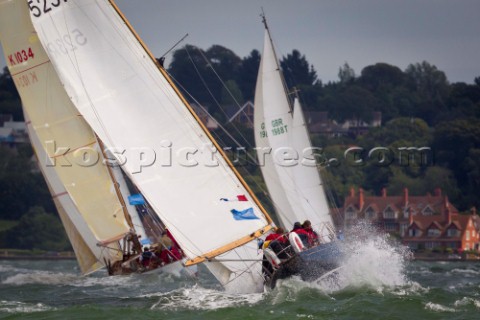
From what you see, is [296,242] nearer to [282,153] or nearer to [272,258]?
[272,258]

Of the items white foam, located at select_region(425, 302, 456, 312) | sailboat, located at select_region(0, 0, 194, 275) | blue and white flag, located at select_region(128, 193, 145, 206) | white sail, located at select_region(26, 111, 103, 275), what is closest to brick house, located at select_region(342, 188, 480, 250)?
white sail, located at select_region(26, 111, 103, 275)

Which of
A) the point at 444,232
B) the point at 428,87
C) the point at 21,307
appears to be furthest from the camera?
the point at 428,87

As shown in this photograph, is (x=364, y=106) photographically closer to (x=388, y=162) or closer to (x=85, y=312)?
(x=388, y=162)

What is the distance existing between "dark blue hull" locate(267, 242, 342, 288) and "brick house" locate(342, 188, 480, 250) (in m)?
44.0

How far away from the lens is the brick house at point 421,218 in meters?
71.1

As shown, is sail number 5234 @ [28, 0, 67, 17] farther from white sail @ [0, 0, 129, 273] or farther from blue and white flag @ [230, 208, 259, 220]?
white sail @ [0, 0, 129, 273]

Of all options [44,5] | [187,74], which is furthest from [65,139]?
[187,74]

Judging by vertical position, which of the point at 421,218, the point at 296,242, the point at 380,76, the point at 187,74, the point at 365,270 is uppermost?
the point at 187,74

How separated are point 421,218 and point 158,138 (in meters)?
50.8

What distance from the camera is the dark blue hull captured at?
958 inches

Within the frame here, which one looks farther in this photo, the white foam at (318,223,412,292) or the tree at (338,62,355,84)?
the tree at (338,62,355,84)

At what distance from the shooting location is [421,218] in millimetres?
73562

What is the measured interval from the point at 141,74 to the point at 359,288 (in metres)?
6.20

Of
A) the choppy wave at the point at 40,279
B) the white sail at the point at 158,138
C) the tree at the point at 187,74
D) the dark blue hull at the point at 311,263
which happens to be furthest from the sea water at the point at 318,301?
the tree at the point at 187,74
